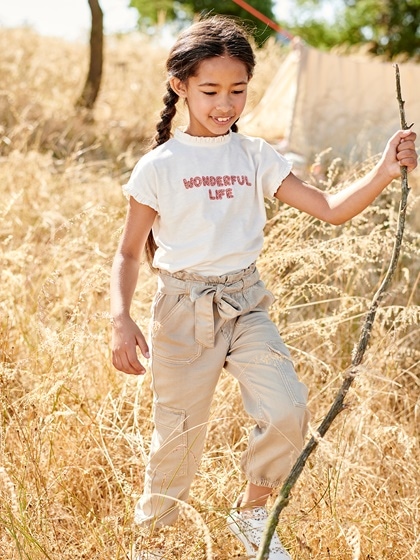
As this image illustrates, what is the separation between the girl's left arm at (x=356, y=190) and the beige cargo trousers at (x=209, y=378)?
8.7 inches

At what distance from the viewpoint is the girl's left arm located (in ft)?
6.42

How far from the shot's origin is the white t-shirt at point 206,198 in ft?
7.08

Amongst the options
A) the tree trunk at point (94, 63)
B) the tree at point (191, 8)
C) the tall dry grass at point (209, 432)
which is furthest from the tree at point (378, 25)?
the tall dry grass at point (209, 432)

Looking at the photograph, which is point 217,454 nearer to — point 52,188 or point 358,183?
point 358,183

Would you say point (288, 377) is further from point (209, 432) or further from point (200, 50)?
point (200, 50)

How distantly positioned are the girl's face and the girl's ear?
0.07 metres

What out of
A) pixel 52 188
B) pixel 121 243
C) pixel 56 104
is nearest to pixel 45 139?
pixel 56 104

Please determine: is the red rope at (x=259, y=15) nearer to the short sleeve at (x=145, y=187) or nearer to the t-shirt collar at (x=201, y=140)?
the t-shirt collar at (x=201, y=140)

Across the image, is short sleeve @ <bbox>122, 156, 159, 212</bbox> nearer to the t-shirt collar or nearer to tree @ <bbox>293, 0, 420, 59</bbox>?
the t-shirt collar

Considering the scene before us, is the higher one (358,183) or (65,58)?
(65,58)

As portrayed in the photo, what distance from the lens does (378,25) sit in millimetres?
23859

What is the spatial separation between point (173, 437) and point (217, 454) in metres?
0.48

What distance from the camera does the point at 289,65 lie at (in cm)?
775

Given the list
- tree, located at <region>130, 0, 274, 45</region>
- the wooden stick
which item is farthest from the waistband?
tree, located at <region>130, 0, 274, 45</region>
